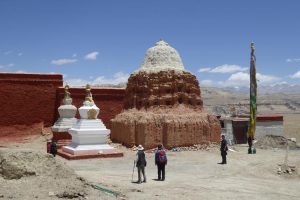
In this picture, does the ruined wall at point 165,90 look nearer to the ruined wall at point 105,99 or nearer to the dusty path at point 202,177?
the dusty path at point 202,177

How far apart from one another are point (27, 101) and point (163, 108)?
10.6 meters

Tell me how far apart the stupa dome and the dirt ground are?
5364mm

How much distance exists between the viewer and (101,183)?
454 inches

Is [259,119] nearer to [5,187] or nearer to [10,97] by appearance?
[10,97]

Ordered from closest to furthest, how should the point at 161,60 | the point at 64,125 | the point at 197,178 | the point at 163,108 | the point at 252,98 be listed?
1. the point at 197,178
2. the point at 252,98
3. the point at 163,108
4. the point at 161,60
5. the point at 64,125

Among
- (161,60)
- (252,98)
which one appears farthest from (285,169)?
(161,60)

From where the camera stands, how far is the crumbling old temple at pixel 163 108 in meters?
21.4

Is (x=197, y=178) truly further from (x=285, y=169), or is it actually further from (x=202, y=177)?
(x=285, y=169)

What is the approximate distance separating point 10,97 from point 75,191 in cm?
1962

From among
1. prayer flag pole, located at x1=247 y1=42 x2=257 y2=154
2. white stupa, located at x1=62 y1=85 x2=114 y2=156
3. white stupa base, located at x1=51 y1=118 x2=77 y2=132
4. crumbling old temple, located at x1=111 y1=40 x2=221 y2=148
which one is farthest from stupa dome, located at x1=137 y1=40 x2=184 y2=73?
white stupa base, located at x1=51 y1=118 x2=77 y2=132

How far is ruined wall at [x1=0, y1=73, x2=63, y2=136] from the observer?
88.5ft

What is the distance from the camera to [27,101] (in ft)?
90.4

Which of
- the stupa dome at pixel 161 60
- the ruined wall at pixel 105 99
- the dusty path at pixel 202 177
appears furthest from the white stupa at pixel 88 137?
the ruined wall at pixel 105 99

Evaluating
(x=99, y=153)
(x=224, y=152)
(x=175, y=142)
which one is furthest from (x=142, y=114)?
(x=224, y=152)
